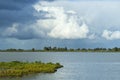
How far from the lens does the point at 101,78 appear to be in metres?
62.1

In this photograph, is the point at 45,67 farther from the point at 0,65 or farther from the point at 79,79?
the point at 79,79

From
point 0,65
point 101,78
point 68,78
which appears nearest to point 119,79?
point 101,78

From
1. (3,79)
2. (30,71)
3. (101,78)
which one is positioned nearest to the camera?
(3,79)

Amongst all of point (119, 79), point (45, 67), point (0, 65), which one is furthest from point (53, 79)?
point (0, 65)

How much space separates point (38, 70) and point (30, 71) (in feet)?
9.33

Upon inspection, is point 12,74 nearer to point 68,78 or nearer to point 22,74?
point 22,74

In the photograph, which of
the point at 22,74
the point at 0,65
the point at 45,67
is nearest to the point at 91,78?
the point at 22,74

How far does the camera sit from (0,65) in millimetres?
80562

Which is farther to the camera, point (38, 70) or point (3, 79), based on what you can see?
point (38, 70)

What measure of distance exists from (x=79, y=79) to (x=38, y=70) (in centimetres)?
1395

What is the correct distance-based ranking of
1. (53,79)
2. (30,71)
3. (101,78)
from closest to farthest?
(53,79) < (101,78) < (30,71)

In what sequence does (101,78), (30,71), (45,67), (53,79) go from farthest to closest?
(45,67)
(30,71)
(101,78)
(53,79)

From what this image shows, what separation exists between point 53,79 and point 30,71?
11235 millimetres

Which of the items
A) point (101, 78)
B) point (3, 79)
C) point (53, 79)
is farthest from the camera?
point (101, 78)
